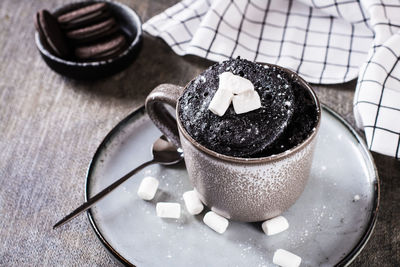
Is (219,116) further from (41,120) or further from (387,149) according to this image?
(41,120)

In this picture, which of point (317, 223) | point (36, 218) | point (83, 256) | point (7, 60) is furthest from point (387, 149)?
point (7, 60)

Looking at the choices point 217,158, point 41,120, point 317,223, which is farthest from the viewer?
point 41,120

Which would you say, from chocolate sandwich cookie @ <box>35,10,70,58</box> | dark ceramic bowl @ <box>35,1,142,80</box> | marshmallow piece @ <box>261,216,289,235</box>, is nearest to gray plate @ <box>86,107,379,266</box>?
marshmallow piece @ <box>261,216,289,235</box>

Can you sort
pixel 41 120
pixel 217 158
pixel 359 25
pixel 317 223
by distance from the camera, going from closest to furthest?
pixel 217 158 < pixel 317 223 < pixel 41 120 < pixel 359 25

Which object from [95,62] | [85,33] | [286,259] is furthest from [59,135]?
[286,259]

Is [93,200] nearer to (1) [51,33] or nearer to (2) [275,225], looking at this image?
(2) [275,225]

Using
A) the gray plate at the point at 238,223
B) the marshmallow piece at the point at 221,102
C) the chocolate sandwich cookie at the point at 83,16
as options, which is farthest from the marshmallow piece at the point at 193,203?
the chocolate sandwich cookie at the point at 83,16
